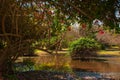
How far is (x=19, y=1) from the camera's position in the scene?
10.4 meters

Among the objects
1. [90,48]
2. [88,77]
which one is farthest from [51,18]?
[90,48]

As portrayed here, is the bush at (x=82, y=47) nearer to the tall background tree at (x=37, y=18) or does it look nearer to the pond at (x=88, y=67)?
the pond at (x=88, y=67)

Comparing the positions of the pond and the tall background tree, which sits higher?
the tall background tree

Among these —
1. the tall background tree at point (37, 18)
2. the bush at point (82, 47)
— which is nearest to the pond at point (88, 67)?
the tall background tree at point (37, 18)

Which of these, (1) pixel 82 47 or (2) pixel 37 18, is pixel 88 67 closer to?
(1) pixel 82 47

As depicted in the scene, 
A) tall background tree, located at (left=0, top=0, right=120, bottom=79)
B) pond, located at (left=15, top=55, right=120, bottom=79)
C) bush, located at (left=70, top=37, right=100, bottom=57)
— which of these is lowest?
→ pond, located at (left=15, top=55, right=120, bottom=79)

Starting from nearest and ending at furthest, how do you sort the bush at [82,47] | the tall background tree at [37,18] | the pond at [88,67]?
the tall background tree at [37,18], the pond at [88,67], the bush at [82,47]

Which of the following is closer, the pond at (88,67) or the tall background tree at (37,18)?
the tall background tree at (37,18)

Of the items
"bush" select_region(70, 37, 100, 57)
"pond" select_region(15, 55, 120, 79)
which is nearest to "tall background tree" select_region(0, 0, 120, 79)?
"pond" select_region(15, 55, 120, 79)

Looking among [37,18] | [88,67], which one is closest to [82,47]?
[88,67]

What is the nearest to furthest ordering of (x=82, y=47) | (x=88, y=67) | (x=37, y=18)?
(x=37, y=18), (x=88, y=67), (x=82, y=47)

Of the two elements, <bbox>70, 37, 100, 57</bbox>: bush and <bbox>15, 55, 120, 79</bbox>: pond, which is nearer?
<bbox>15, 55, 120, 79</bbox>: pond

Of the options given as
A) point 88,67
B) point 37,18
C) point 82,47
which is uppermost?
point 37,18

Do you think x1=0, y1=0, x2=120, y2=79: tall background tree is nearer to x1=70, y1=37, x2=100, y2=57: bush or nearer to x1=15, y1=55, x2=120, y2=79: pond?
x1=15, y1=55, x2=120, y2=79: pond
